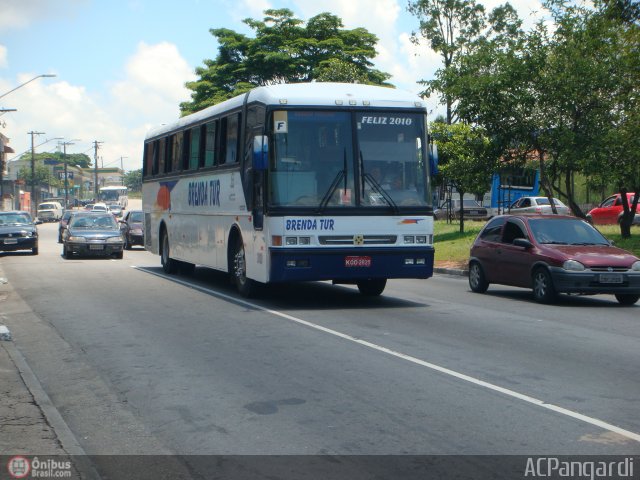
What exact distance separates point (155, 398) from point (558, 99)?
1833cm

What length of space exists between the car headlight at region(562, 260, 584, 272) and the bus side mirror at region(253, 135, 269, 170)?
5.46 metres

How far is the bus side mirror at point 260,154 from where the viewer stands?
47.0ft

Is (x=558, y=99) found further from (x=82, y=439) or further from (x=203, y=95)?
(x=203, y=95)

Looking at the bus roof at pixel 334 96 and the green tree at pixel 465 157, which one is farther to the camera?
the green tree at pixel 465 157

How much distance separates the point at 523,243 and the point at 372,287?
291cm

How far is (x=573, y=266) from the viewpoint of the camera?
619 inches

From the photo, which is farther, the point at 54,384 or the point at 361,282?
the point at 361,282

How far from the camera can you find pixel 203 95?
6209 centimetres

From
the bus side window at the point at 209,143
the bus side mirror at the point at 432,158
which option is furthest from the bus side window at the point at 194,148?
the bus side mirror at the point at 432,158

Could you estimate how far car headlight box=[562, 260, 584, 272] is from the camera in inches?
618

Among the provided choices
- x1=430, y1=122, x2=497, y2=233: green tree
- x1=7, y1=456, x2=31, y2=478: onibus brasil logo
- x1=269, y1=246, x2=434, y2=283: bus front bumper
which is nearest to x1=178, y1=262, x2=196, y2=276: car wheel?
x1=430, y1=122, x2=497, y2=233: green tree

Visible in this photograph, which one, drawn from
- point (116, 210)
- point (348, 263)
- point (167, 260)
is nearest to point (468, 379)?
point (348, 263)

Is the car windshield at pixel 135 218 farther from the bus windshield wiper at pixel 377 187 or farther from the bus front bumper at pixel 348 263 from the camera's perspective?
the bus windshield wiper at pixel 377 187

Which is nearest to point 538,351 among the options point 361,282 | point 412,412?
point 412,412
